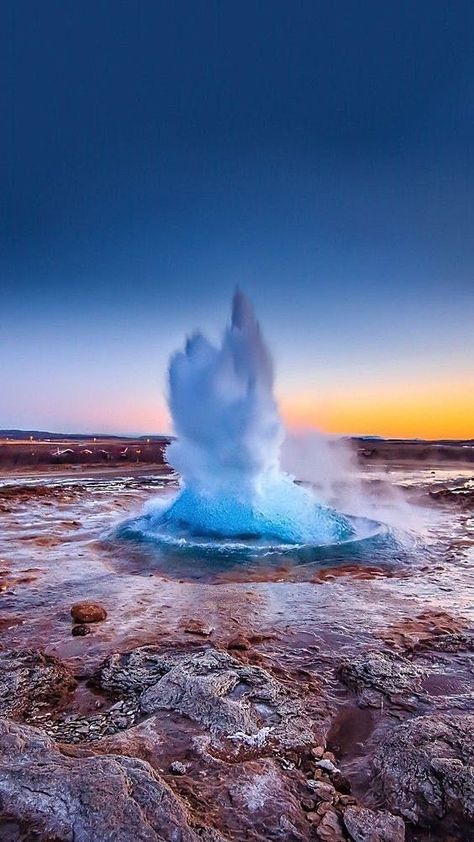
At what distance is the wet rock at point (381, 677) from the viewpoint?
3.91 metres

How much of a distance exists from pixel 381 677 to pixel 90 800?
2.65 m

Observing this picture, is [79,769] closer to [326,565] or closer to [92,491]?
[326,565]

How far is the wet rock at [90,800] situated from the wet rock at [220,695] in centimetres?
80

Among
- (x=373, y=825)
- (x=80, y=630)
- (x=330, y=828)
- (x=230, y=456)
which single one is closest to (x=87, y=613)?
(x=80, y=630)

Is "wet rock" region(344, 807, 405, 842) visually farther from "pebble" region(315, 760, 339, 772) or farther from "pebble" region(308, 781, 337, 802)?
"pebble" region(315, 760, 339, 772)

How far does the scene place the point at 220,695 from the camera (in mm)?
3736

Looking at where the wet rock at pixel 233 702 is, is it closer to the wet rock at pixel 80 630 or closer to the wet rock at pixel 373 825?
the wet rock at pixel 373 825

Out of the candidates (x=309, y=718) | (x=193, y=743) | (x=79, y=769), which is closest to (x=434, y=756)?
(x=309, y=718)

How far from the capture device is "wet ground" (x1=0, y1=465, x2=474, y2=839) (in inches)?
153

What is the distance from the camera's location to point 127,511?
14336mm

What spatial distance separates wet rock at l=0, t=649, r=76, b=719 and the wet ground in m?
0.15

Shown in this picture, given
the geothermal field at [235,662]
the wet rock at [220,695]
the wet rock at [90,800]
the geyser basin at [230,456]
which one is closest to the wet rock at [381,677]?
the geothermal field at [235,662]

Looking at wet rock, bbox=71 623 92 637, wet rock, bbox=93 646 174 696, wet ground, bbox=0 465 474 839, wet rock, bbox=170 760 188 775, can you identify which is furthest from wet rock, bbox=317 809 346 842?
wet rock, bbox=71 623 92 637

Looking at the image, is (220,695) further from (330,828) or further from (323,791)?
(330,828)
